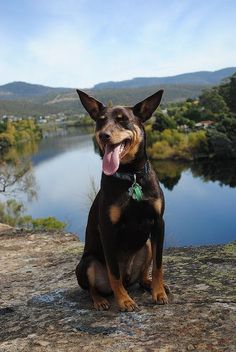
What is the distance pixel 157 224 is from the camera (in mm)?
3725

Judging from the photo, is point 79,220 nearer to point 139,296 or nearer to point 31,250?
point 31,250

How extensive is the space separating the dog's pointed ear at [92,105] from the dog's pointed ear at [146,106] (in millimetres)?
286

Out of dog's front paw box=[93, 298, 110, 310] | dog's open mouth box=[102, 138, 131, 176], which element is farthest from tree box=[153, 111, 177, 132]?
dog's open mouth box=[102, 138, 131, 176]

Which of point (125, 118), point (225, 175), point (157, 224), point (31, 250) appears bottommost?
point (225, 175)

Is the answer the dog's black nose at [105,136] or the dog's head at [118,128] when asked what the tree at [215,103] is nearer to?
the dog's head at [118,128]

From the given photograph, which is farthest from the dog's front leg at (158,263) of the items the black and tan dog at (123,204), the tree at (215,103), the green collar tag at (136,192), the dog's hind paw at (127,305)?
the tree at (215,103)

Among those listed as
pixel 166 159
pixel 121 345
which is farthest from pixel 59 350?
pixel 166 159

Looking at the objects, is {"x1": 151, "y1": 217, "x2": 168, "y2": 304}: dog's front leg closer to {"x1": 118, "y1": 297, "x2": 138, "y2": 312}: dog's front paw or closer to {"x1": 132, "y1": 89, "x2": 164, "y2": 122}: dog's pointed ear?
{"x1": 118, "y1": 297, "x2": 138, "y2": 312}: dog's front paw

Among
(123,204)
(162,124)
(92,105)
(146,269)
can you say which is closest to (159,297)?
(146,269)

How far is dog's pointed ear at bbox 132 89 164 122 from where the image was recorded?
12.1ft

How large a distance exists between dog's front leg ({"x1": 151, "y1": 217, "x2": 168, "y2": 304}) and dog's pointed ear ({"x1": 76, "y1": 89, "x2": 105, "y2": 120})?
3.45ft

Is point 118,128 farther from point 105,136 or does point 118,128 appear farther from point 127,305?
point 127,305

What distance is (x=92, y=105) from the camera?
3777 millimetres

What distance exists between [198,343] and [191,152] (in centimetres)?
5889
